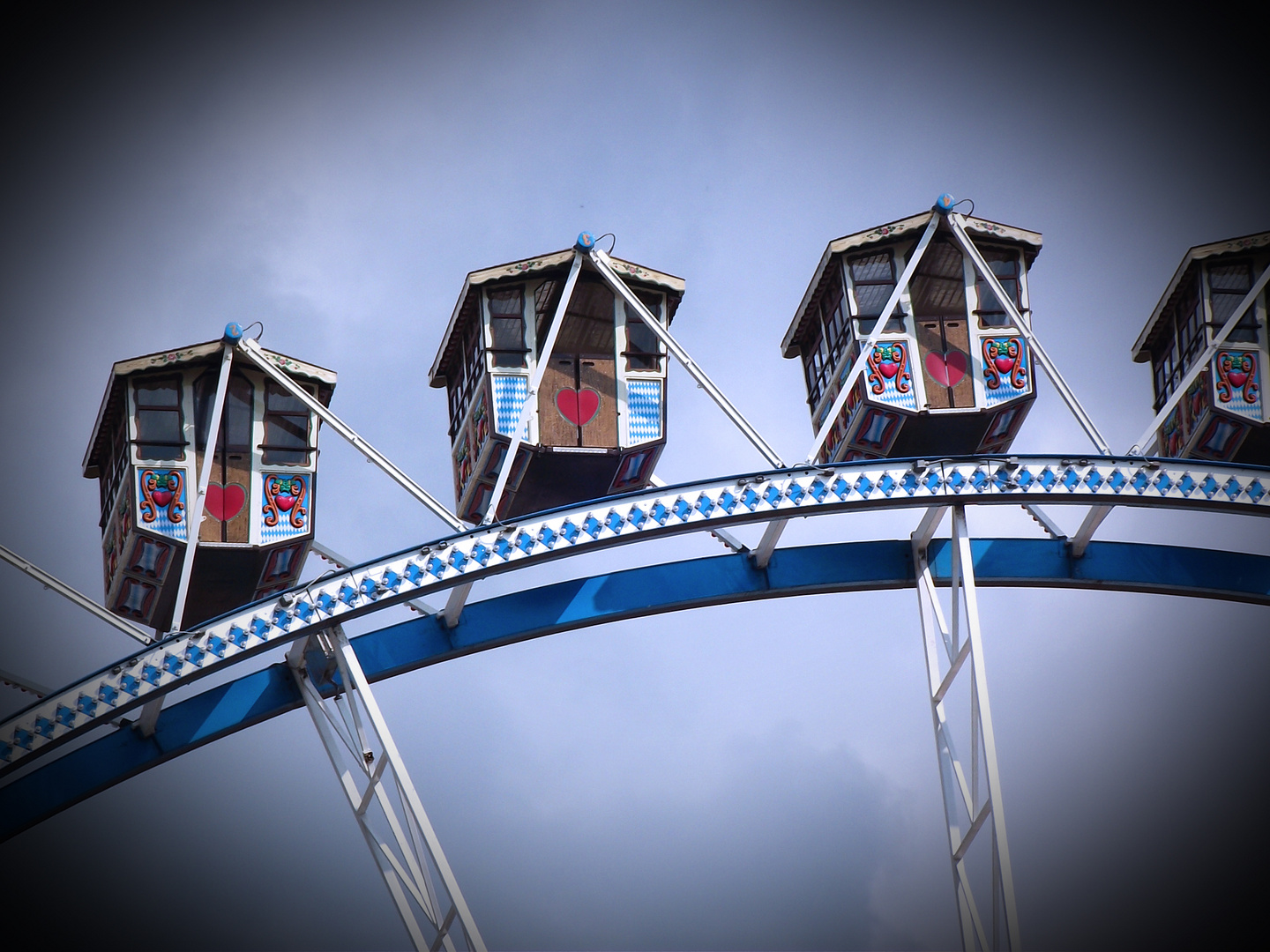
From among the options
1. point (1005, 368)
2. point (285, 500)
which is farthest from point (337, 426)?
point (1005, 368)

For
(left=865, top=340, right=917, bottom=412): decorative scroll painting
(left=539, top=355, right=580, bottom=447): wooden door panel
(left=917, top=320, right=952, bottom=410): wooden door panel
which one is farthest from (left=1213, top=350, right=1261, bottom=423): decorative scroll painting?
(left=539, top=355, right=580, bottom=447): wooden door panel

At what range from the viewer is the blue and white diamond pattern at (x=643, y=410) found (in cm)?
1695

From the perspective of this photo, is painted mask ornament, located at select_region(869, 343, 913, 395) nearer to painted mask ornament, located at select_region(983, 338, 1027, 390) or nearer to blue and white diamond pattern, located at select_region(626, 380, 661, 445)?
painted mask ornament, located at select_region(983, 338, 1027, 390)

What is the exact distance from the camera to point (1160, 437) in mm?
19359

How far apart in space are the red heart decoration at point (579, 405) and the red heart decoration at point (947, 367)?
3288mm

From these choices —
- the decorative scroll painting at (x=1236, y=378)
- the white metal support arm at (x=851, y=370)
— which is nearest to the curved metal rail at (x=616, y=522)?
the white metal support arm at (x=851, y=370)

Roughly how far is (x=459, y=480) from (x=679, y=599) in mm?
2623

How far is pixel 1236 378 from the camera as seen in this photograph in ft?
59.8

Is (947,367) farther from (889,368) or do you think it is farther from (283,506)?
(283,506)

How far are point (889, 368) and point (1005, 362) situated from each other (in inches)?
48.6

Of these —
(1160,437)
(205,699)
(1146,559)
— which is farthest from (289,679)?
(1160,437)

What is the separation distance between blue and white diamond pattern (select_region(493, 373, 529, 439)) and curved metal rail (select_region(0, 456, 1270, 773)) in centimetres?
146

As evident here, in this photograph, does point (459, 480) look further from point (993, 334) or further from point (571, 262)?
point (993, 334)

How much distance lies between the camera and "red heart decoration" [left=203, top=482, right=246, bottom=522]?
53.9 feet
